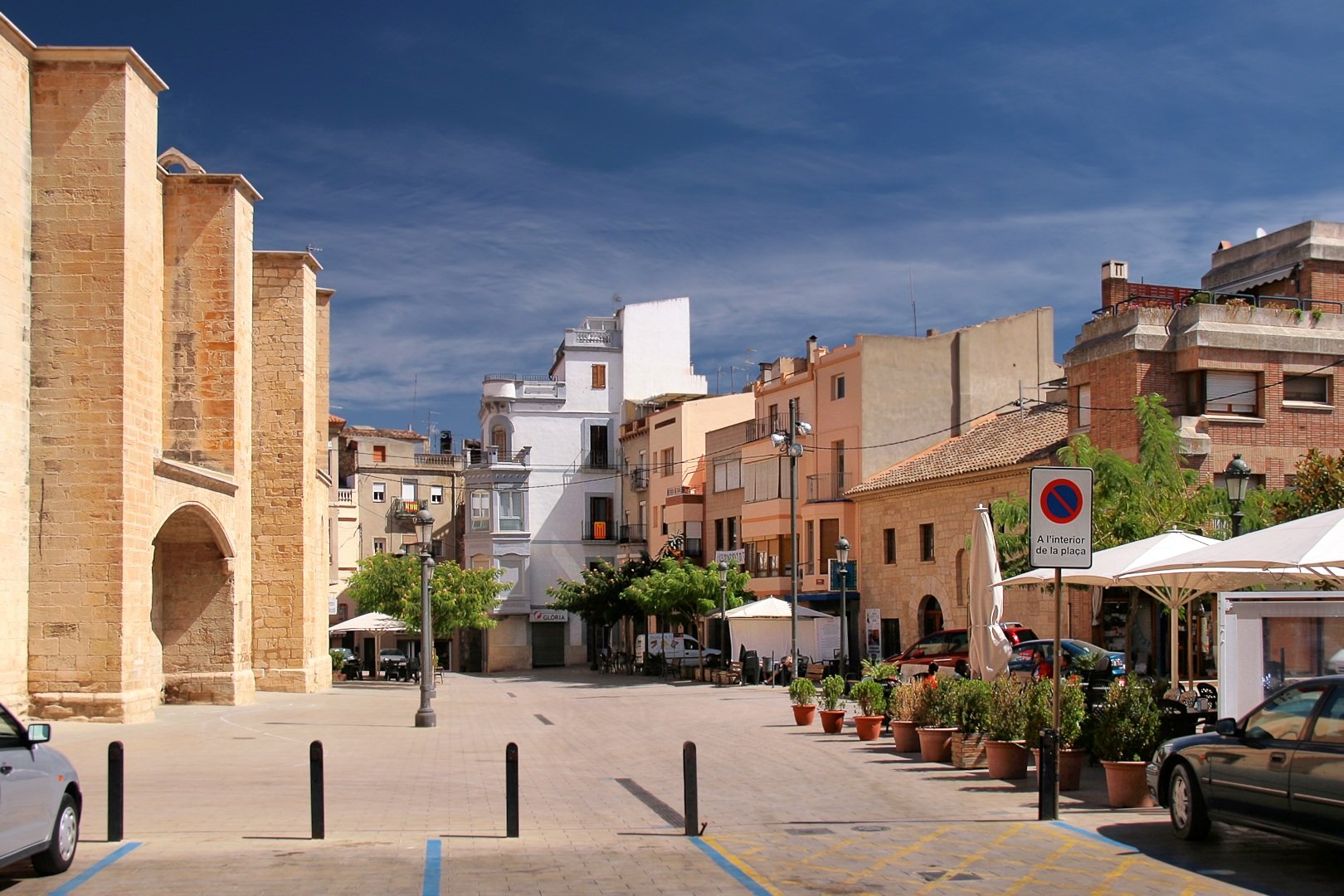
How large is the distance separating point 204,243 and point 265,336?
525cm

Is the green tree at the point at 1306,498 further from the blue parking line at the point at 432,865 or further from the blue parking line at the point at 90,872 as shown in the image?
the blue parking line at the point at 90,872

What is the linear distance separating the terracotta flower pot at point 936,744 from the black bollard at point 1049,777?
14.2 feet

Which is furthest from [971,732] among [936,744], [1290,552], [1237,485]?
[1237,485]

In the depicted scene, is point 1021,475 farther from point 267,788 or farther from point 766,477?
point 267,788

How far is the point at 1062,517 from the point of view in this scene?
11.3 meters

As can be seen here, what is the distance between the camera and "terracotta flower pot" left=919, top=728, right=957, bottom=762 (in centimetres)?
1612

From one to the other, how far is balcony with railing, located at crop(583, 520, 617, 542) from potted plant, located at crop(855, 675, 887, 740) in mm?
46494

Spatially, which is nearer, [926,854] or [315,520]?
[926,854]

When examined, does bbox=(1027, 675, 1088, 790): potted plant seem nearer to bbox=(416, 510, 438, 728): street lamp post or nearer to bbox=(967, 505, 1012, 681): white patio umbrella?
bbox=(967, 505, 1012, 681): white patio umbrella

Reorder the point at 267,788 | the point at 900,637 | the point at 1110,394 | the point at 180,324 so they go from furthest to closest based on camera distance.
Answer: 1. the point at 900,637
2. the point at 1110,394
3. the point at 180,324
4. the point at 267,788

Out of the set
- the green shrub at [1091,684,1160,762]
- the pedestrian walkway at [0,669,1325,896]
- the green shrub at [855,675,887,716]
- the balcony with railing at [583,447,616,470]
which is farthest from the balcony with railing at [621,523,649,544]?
the green shrub at [1091,684,1160,762]

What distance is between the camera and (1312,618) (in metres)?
12.4

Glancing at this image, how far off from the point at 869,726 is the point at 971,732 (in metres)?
3.64

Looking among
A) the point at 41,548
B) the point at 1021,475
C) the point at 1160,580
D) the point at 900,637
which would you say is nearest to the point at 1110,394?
the point at 1021,475
